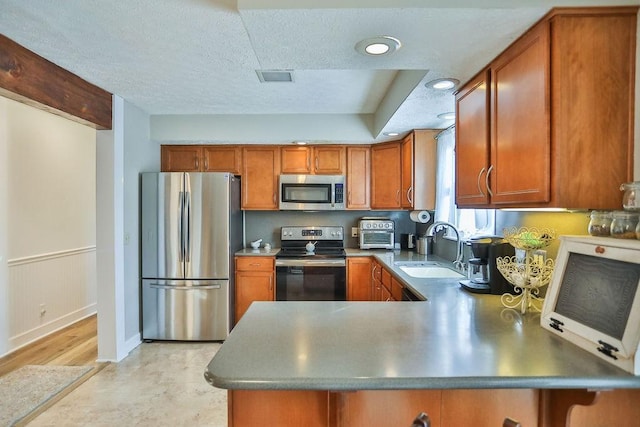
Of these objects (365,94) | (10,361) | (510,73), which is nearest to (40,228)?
(10,361)

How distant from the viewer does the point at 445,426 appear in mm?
1104

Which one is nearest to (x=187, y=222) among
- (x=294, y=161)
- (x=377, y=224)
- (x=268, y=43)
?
(x=294, y=161)

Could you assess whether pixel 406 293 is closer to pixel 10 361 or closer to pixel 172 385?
pixel 172 385

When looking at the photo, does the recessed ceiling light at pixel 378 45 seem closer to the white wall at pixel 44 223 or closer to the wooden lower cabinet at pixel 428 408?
the wooden lower cabinet at pixel 428 408

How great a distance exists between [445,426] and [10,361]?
3.70m

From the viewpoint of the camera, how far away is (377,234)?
3.97m

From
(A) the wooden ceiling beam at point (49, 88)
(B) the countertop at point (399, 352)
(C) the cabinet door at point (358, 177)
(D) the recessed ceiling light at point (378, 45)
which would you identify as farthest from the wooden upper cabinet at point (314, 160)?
(B) the countertop at point (399, 352)

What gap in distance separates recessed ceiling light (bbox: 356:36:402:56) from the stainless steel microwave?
7.61ft

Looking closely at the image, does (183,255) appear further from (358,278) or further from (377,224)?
(377,224)

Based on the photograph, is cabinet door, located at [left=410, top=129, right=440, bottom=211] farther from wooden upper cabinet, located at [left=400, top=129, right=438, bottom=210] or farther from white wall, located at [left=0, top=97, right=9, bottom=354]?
white wall, located at [left=0, top=97, right=9, bottom=354]

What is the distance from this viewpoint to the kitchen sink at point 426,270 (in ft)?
9.00

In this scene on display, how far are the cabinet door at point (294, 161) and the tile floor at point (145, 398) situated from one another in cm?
216

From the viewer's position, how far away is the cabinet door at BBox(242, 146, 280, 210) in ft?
12.8

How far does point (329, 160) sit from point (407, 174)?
93 centimetres
